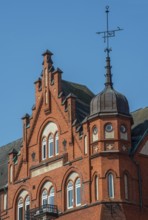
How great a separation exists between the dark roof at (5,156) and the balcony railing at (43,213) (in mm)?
6980

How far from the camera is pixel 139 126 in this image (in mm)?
63562

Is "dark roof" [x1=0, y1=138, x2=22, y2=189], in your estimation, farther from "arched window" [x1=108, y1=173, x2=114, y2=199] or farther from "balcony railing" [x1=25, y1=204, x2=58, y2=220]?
"arched window" [x1=108, y1=173, x2=114, y2=199]

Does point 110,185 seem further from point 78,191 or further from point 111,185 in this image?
point 78,191

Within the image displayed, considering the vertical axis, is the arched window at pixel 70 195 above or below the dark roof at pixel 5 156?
below

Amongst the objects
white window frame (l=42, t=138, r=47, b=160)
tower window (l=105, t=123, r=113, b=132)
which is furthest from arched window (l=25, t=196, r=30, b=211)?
tower window (l=105, t=123, r=113, b=132)

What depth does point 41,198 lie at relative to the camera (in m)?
64.6

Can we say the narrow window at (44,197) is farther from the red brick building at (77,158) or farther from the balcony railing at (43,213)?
the balcony railing at (43,213)

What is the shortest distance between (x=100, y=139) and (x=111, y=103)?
9.82 feet

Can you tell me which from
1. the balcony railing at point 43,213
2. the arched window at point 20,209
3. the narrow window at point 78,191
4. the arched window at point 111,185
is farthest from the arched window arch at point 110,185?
the arched window at point 20,209

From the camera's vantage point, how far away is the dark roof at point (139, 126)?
2415 inches

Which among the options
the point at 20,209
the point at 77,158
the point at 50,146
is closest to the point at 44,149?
the point at 50,146

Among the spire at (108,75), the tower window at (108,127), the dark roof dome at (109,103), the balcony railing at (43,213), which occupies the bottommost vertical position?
the balcony railing at (43,213)

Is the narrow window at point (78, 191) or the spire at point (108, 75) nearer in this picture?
the narrow window at point (78, 191)

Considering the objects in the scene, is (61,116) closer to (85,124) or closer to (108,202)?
(85,124)
